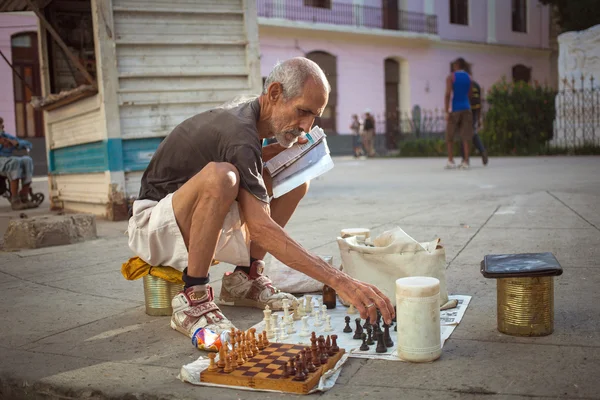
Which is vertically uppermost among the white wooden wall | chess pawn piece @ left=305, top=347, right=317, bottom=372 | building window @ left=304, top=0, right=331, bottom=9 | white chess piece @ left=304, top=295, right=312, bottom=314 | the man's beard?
building window @ left=304, top=0, right=331, bottom=9

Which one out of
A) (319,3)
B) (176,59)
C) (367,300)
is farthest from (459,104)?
(319,3)

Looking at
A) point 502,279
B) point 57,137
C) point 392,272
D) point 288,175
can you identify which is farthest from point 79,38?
point 502,279

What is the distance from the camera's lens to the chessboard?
2.25 m

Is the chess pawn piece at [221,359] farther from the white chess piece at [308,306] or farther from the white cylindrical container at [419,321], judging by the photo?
the white chess piece at [308,306]

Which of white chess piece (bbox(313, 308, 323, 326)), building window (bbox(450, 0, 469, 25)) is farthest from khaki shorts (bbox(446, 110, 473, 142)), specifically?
building window (bbox(450, 0, 469, 25))

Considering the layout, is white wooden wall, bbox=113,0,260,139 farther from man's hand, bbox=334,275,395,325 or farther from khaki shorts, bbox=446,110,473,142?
khaki shorts, bbox=446,110,473,142

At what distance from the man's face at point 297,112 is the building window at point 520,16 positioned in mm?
34011

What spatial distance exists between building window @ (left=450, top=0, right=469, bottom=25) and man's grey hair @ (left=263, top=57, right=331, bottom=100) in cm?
3030

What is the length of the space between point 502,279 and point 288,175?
4.08 ft

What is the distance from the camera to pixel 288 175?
11.4ft

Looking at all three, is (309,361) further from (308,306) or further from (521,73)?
(521,73)

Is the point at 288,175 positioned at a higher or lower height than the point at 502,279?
higher

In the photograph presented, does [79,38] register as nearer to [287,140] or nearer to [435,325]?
[287,140]

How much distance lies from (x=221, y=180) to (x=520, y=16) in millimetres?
34990
